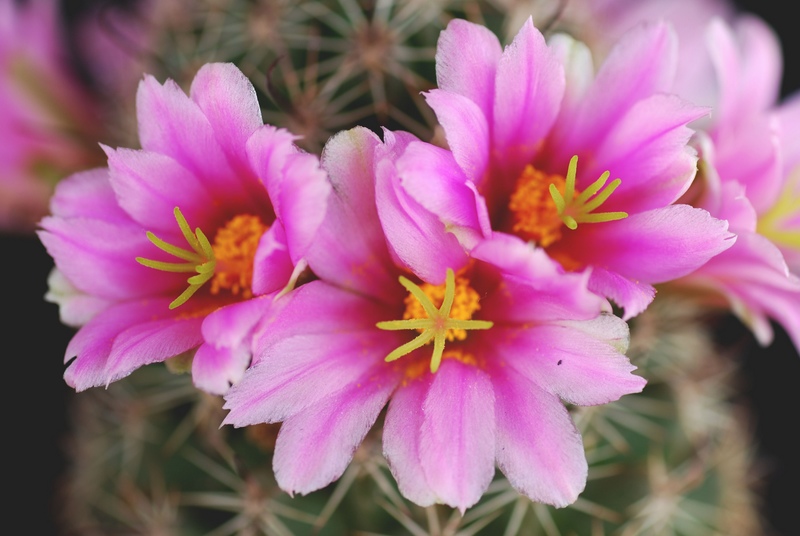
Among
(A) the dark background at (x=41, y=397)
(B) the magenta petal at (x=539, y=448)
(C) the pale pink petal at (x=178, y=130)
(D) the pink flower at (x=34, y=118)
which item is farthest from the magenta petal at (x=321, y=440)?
(A) the dark background at (x=41, y=397)

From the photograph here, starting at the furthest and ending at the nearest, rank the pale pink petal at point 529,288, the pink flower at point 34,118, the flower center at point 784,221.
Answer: the pink flower at point 34,118 < the flower center at point 784,221 < the pale pink petal at point 529,288

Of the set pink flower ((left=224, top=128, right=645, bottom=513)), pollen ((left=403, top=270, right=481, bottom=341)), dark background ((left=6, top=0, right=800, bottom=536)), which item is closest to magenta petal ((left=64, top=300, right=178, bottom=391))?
pink flower ((left=224, top=128, right=645, bottom=513))

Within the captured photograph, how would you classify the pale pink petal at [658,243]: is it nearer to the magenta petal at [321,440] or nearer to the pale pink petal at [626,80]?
the pale pink petal at [626,80]

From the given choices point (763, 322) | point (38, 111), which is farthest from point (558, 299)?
point (38, 111)

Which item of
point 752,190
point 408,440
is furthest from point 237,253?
point 752,190

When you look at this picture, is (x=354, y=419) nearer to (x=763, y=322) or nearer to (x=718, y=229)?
(x=718, y=229)

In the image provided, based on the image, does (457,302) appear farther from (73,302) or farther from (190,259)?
(73,302)
